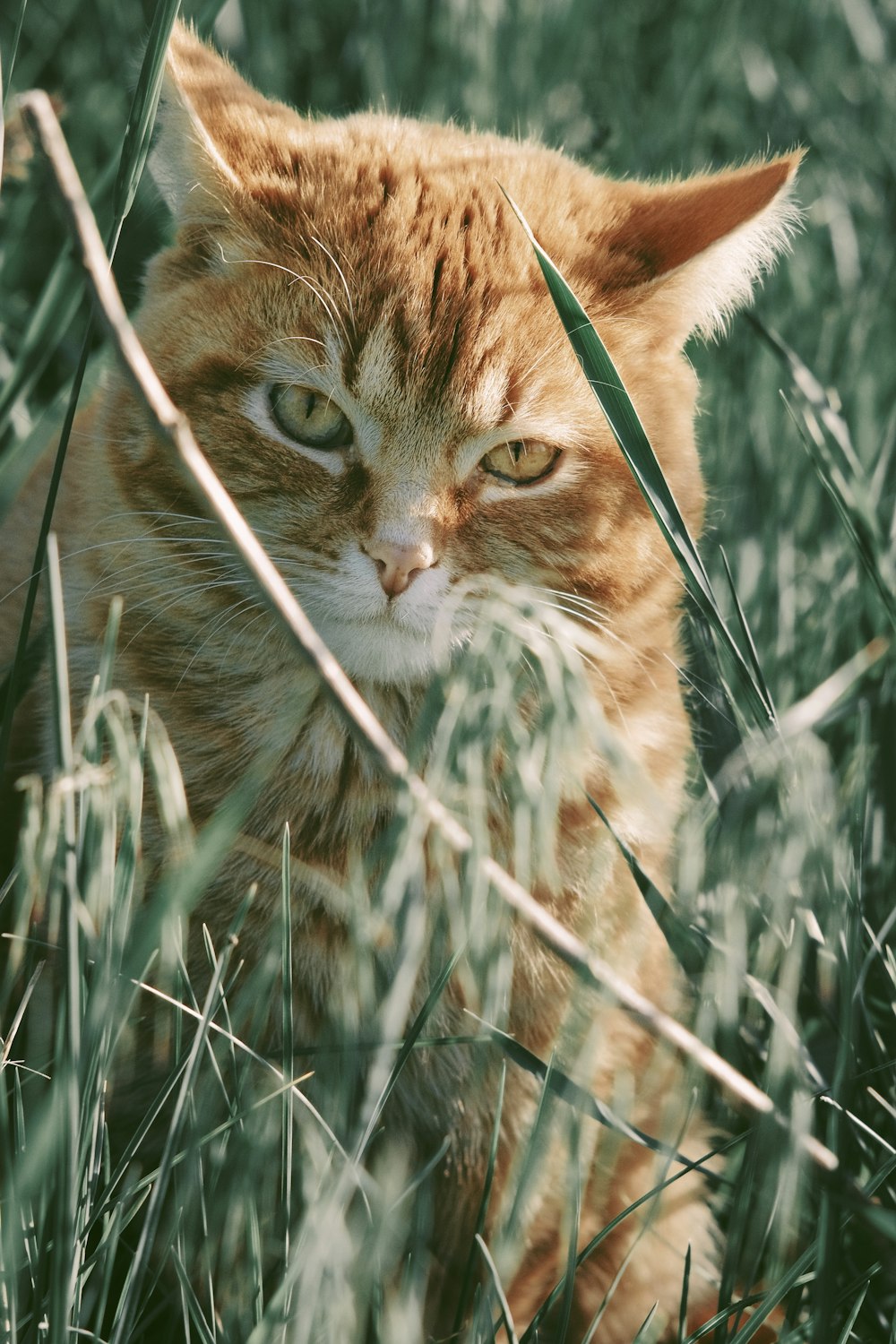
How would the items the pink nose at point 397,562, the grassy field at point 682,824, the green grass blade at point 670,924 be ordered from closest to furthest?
the grassy field at point 682,824
the green grass blade at point 670,924
the pink nose at point 397,562

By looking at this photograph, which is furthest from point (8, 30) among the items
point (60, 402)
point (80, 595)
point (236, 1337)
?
point (236, 1337)

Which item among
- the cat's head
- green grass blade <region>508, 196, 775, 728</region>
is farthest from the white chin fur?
green grass blade <region>508, 196, 775, 728</region>

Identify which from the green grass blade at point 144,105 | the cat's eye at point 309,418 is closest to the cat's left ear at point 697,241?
the cat's eye at point 309,418

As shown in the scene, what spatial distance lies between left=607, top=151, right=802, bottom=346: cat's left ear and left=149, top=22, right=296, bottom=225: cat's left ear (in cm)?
35

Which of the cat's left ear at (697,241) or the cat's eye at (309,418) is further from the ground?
the cat's left ear at (697,241)

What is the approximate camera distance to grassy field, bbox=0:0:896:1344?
0.65m

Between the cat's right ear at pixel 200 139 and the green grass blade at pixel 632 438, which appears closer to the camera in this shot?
the green grass blade at pixel 632 438

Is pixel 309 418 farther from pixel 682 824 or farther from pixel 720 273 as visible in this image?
pixel 682 824

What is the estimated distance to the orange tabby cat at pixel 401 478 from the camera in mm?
1015

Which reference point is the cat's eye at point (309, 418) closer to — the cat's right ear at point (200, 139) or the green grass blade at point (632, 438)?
the cat's right ear at point (200, 139)

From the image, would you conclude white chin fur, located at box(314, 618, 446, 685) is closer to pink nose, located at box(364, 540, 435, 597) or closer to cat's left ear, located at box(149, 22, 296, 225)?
pink nose, located at box(364, 540, 435, 597)

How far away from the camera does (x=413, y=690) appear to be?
3.67ft

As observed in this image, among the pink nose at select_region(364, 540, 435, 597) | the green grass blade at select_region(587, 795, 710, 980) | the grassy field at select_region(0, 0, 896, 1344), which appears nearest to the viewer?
the grassy field at select_region(0, 0, 896, 1344)

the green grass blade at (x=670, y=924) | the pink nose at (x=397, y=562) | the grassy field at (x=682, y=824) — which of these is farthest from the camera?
the pink nose at (x=397, y=562)
